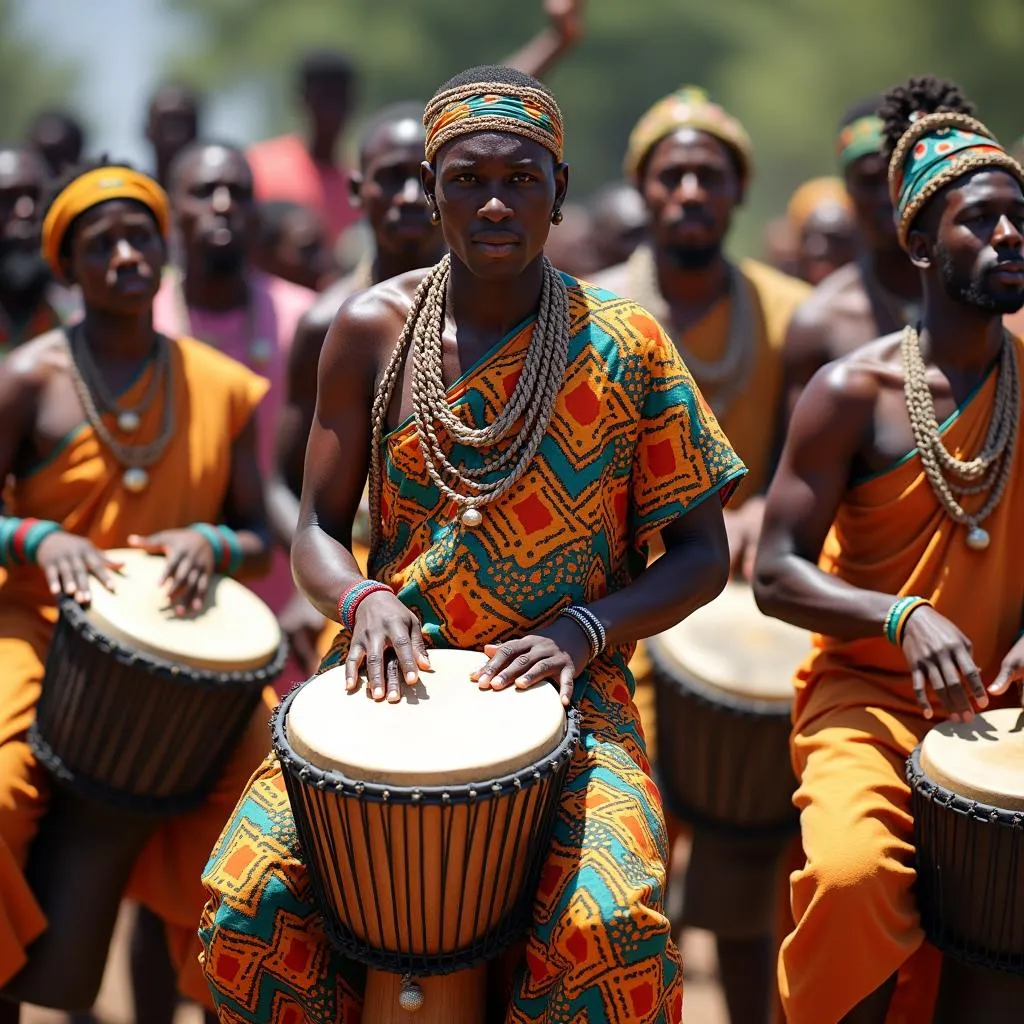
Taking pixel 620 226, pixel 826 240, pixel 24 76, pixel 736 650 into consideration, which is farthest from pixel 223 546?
pixel 24 76

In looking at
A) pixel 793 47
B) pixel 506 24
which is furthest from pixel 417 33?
pixel 793 47

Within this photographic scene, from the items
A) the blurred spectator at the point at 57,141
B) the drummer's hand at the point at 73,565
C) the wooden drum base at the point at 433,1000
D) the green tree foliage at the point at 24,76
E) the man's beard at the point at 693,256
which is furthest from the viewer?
the green tree foliage at the point at 24,76

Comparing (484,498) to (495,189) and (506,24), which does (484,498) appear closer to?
(495,189)

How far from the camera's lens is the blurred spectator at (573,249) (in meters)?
10.1

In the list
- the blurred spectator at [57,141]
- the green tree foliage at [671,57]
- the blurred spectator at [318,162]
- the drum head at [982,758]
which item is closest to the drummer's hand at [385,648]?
the drum head at [982,758]

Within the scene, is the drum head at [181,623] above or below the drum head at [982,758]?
below

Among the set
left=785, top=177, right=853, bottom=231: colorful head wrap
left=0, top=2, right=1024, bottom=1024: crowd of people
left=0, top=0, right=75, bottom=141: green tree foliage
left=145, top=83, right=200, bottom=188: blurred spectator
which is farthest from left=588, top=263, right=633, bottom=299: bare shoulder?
left=0, top=0, right=75, bottom=141: green tree foliage

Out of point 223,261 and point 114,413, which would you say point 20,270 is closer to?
point 223,261

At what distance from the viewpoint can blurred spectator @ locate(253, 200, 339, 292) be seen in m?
9.62

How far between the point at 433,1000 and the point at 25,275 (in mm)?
4305

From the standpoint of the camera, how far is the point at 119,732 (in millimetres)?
4645

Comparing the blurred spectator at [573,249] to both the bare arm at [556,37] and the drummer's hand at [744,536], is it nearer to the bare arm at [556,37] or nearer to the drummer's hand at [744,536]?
the bare arm at [556,37]

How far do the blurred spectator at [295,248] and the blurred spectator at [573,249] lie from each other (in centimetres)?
121

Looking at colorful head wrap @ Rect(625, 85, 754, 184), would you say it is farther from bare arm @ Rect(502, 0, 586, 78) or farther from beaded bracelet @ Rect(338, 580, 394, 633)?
beaded bracelet @ Rect(338, 580, 394, 633)
